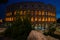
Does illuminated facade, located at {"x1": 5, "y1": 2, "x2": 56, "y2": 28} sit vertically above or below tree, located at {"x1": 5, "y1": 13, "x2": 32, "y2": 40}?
above

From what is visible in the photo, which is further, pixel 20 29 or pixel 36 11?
pixel 36 11

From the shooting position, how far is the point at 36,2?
1714 inches

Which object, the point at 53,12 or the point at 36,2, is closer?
the point at 36,2

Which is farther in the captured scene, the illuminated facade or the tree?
the illuminated facade

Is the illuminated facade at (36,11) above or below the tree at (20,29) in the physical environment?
above

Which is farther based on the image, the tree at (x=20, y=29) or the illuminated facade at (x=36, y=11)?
the illuminated facade at (x=36, y=11)

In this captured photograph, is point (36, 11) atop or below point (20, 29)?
atop

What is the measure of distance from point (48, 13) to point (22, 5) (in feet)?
28.4

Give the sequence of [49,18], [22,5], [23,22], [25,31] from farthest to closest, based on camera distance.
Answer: [49,18] → [22,5] → [23,22] → [25,31]

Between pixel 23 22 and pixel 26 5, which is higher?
pixel 26 5

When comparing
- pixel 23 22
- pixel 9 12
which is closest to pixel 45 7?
pixel 9 12

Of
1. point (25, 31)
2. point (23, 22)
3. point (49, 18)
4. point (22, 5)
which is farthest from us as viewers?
point (49, 18)

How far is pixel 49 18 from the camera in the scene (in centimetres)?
4622

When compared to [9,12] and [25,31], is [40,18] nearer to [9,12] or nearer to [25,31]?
[9,12]
